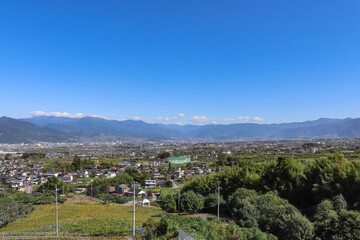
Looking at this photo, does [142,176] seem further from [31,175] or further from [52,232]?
[52,232]

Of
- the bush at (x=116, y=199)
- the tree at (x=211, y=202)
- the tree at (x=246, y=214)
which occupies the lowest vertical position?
the bush at (x=116, y=199)

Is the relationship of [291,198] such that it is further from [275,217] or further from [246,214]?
[275,217]

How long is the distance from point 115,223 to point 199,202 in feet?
20.0

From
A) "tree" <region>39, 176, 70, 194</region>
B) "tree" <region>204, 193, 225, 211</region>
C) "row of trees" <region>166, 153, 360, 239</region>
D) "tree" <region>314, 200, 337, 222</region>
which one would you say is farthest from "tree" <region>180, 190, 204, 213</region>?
"tree" <region>39, 176, 70, 194</region>

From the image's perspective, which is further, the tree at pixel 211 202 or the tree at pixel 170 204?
the tree at pixel 170 204

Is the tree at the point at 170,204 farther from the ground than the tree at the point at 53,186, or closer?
farther from the ground

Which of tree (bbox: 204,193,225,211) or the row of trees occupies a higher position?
the row of trees

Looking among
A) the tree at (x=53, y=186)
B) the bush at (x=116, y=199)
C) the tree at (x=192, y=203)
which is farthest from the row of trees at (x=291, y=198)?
the tree at (x=53, y=186)

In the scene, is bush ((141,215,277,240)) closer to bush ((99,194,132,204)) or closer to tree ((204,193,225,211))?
tree ((204,193,225,211))

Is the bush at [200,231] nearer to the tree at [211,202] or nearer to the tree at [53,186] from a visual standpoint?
the tree at [211,202]

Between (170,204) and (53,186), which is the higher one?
(170,204)

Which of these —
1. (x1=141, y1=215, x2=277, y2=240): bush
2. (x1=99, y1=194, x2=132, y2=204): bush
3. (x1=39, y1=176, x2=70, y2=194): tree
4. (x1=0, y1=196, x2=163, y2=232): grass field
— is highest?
(x1=141, y1=215, x2=277, y2=240): bush

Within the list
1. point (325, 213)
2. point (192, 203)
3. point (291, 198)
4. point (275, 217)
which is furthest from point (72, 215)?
point (325, 213)

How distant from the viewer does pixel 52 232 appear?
43.0 feet
